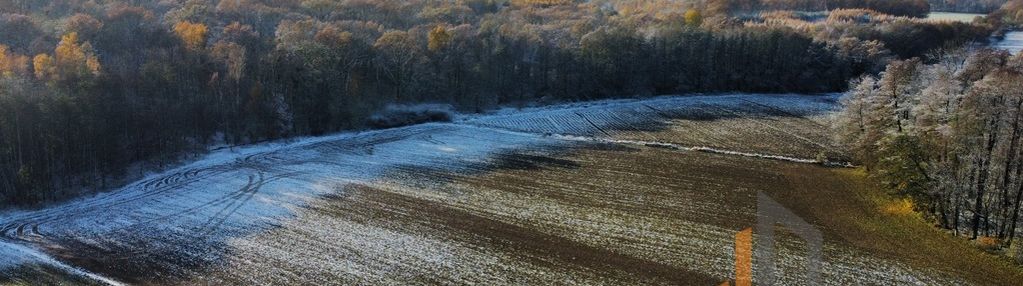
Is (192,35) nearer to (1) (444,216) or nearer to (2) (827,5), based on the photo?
(1) (444,216)

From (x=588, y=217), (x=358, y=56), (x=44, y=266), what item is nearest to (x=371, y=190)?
(x=588, y=217)

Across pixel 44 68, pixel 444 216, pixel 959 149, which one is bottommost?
pixel 444 216

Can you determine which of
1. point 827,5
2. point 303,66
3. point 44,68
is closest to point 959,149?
point 303,66

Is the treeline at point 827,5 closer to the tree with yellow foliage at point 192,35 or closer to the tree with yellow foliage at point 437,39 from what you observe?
the tree with yellow foliage at point 437,39

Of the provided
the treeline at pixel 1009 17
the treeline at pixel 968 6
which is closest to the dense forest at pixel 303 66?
the treeline at pixel 1009 17

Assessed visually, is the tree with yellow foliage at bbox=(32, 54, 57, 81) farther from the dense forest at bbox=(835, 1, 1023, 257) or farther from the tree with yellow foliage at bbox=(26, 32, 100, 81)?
the dense forest at bbox=(835, 1, 1023, 257)

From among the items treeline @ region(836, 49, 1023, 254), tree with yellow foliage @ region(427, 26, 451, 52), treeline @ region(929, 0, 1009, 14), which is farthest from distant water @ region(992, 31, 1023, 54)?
tree with yellow foliage @ region(427, 26, 451, 52)
